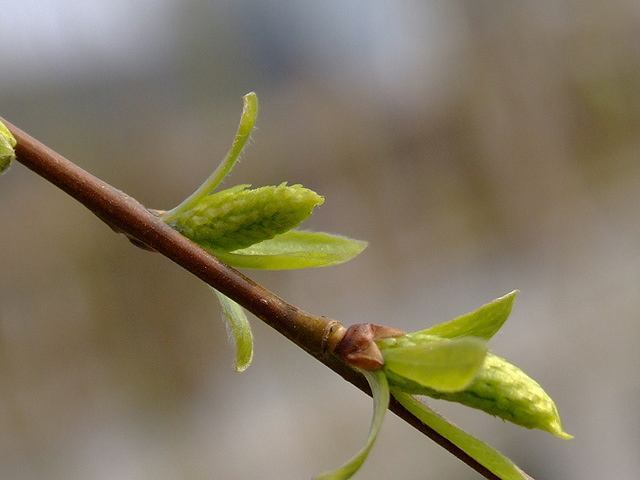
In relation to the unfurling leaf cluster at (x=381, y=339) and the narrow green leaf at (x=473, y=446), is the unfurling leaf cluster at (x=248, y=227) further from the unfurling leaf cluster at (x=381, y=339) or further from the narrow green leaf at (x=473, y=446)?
the narrow green leaf at (x=473, y=446)

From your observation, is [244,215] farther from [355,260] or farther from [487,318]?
[355,260]

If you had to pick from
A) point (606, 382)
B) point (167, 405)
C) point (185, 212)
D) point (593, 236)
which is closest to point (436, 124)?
point (593, 236)

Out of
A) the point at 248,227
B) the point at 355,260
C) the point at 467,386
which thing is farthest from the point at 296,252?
the point at 355,260

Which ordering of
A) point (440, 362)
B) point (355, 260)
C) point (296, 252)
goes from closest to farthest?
1. point (440, 362)
2. point (296, 252)
3. point (355, 260)

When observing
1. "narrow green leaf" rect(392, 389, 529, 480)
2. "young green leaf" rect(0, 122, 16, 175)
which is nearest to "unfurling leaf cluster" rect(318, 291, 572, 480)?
"narrow green leaf" rect(392, 389, 529, 480)

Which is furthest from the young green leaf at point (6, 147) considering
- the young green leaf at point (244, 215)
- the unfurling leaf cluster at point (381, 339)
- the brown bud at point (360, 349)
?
the brown bud at point (360, 349)

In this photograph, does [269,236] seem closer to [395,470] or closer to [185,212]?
[185,212]

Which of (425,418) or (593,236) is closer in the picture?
(425,418)
